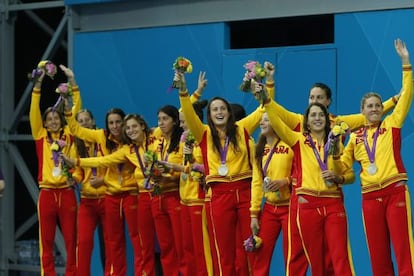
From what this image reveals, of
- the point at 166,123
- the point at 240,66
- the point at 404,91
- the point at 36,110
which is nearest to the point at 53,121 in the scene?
the point at 36,110

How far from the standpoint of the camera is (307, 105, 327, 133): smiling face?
9120 mm

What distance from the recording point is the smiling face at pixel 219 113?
9969 mm

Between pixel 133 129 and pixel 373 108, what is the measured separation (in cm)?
290

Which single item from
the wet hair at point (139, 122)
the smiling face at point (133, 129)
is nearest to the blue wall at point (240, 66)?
the wet hair at point (139, 122)

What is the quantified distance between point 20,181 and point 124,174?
167 inches

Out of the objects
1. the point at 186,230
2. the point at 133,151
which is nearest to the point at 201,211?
the point at 186,230

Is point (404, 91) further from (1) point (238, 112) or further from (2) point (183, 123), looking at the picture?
(2) point (183, 123)

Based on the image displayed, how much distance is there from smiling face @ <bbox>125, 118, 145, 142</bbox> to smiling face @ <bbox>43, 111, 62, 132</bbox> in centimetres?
99

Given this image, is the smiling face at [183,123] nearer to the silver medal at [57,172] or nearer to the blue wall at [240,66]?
the blue wall at [240,66]

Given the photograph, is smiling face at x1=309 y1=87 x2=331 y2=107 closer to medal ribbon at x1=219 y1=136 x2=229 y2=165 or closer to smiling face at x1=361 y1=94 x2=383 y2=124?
smiling face at x1=361 y1=94 x2=383 y2=124

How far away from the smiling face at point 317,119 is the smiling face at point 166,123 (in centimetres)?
213

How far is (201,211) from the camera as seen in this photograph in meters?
10.6

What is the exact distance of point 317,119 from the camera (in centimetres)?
912

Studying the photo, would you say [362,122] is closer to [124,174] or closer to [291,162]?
[291,162]
